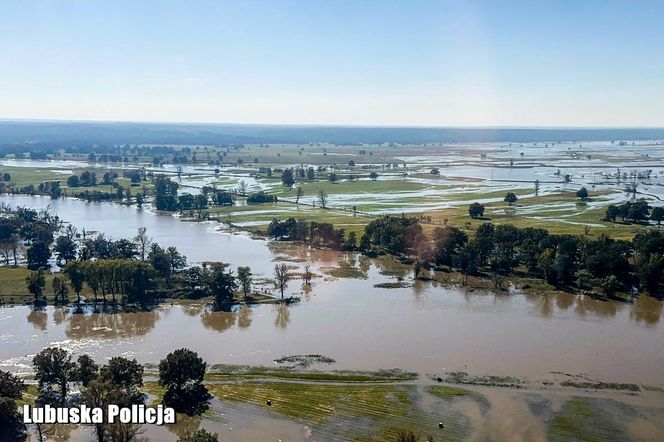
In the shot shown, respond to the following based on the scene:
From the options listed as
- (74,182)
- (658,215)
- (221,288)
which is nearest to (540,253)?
(221,288)

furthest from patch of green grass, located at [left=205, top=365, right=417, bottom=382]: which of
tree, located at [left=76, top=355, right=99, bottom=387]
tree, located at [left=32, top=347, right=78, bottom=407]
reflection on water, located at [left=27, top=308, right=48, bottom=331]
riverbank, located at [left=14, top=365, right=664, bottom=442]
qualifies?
reflection on water, located at [left=27, top=308, right=48, bottom=331]

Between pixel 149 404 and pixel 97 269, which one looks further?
pixel 97 269

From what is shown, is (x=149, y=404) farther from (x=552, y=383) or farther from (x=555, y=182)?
(x=555, y=182)

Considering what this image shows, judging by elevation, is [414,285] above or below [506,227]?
below

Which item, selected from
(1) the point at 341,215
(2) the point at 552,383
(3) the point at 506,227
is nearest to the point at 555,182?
(1) the point at 341,215

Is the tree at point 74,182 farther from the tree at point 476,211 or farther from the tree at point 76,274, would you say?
the tree at point 476,211

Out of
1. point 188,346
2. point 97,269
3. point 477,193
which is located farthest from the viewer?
point 477,193
